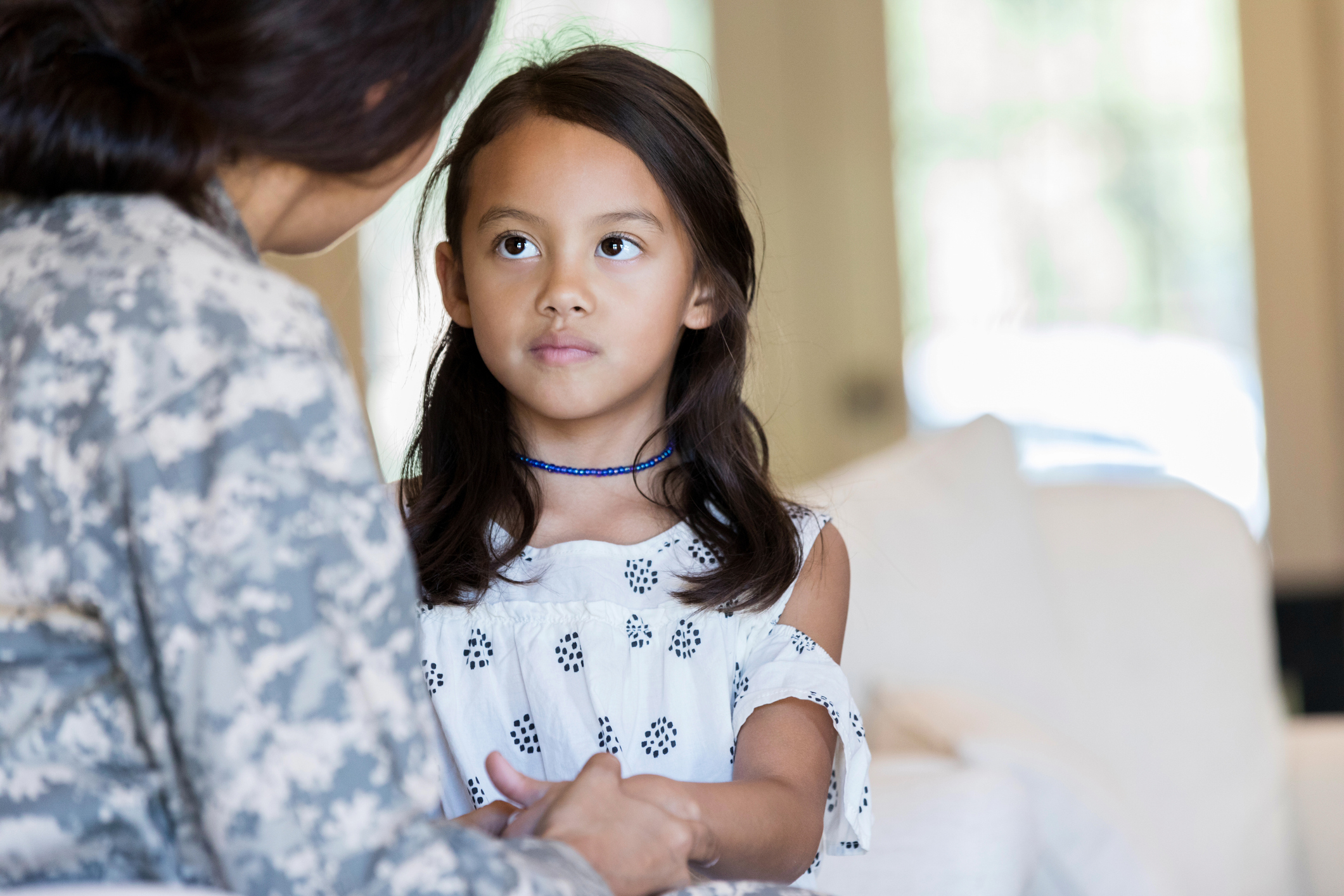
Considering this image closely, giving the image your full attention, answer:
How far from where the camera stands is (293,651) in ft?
2.09

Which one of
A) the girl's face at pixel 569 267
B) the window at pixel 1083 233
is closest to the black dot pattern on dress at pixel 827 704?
the girl's face at pixel 569 267

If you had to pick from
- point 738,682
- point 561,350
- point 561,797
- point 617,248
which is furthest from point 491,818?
point 617,248

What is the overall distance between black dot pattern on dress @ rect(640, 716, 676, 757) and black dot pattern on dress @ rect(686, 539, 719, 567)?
0.15 meters

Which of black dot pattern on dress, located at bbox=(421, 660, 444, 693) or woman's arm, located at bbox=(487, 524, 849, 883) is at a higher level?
black dot pattern on dress, located at bbox=(421, 660, 444, 693)

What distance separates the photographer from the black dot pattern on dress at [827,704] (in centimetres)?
113

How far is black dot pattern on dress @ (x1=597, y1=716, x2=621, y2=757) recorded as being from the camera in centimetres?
115

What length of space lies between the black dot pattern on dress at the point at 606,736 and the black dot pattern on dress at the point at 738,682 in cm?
11

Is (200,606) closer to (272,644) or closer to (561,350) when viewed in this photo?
(272,644)

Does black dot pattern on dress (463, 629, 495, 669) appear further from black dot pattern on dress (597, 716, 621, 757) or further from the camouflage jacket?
the camouflage jacket

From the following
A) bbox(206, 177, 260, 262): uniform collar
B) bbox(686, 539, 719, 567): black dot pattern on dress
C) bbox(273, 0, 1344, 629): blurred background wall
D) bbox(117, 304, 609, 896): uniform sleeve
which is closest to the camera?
bbox(117, 304, 609, 896): uniform sleeve

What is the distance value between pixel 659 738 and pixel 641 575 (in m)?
0.15

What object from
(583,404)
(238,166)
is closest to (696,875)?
(583,404)

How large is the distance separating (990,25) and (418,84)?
3659 millimetres

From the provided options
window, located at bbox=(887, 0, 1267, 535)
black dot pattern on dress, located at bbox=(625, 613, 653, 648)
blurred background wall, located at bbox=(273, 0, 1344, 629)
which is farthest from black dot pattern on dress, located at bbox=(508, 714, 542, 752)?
window, located at bbox=(887, 0, 1267, 535)
